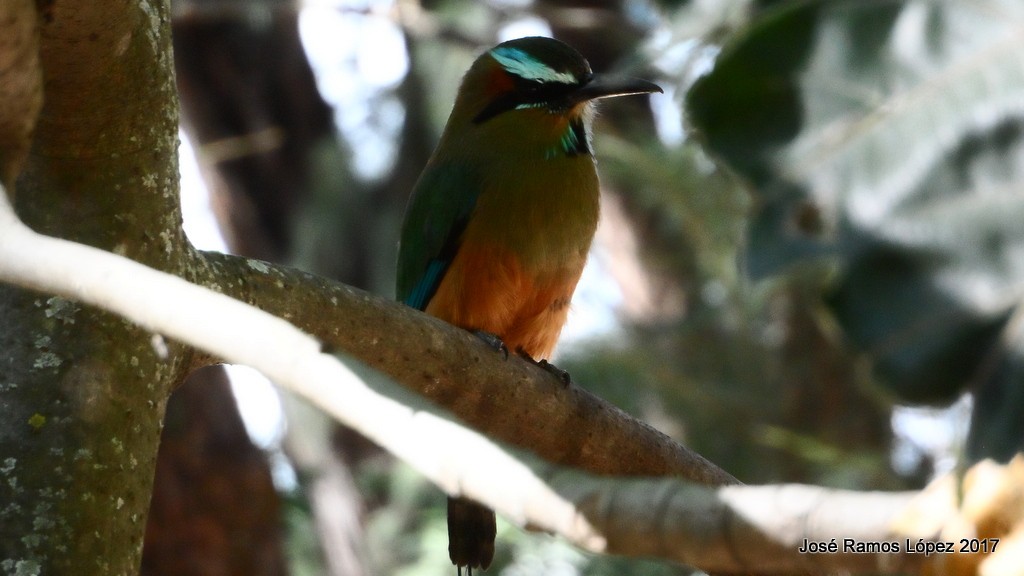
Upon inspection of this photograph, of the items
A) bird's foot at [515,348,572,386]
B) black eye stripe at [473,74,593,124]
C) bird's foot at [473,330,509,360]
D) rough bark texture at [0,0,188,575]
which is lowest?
rough bark texture at [0,0,188,575]

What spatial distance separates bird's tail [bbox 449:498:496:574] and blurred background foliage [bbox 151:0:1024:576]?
3.48ft

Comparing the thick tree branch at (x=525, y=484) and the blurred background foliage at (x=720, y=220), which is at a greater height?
the blurred background foliage at (x=720, y=220)

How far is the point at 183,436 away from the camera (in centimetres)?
523

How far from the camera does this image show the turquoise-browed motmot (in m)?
3.42

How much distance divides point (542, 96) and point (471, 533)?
4.61 feet

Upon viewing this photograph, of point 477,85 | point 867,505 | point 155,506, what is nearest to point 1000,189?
point 867,505

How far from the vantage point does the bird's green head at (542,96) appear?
12.0 feet

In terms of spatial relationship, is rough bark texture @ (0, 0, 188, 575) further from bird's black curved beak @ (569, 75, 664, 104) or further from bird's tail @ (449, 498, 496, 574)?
bird's black curved beak @ (569, 75, 664, 104)

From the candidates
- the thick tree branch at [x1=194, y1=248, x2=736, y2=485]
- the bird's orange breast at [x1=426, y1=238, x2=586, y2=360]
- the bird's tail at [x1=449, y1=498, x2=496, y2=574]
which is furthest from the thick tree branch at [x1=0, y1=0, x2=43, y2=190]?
the bird's orange breast at [x1=426, y1=238, x2=586, y2=360]

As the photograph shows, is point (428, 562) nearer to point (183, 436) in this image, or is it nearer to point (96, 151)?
point (183, 436)

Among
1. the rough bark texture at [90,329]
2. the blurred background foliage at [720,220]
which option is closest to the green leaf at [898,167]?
the blurred background foliage at [720,220]

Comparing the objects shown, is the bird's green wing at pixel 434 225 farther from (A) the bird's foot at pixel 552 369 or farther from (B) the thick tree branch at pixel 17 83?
(B) the thick tree branch at pixel 17 83

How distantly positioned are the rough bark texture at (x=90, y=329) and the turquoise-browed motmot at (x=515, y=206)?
4.90 ft

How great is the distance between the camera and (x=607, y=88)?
3.62 meters
